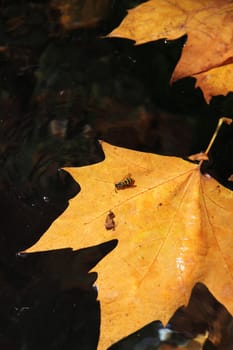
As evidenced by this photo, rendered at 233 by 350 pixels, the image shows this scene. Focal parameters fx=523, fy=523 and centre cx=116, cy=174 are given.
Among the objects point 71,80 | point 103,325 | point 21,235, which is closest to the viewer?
point 103,325

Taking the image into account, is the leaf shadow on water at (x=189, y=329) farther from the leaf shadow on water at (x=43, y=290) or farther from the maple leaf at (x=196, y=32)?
the maple leaf at (x=196, y=32)

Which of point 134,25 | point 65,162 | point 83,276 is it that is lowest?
point 83,276

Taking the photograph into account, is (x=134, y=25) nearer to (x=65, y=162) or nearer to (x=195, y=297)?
(x=65, y=162)

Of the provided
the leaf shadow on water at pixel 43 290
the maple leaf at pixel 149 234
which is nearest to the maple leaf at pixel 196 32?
the maple leaf at pixel 149 234

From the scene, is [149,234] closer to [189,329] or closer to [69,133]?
[189,329]

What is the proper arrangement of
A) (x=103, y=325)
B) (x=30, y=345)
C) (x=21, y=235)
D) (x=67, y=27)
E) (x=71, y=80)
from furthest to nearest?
(x=67, y=27) → (x=71, y=80) → (x=21, y=235) → (x=30, y=345) → (x=103, y=325)

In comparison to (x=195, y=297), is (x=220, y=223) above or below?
above

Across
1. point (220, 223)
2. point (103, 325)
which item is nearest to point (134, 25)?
point (220, 223)

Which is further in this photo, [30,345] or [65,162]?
[65,162]
